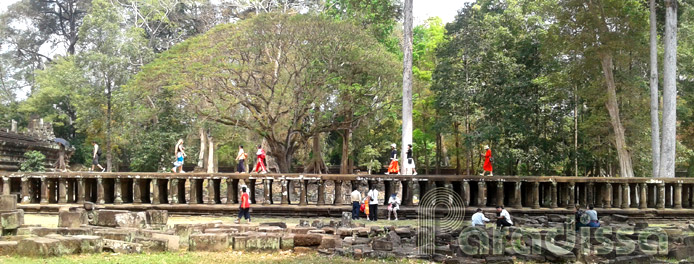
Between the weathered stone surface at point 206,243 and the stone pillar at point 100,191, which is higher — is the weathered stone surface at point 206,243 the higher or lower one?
the lower one

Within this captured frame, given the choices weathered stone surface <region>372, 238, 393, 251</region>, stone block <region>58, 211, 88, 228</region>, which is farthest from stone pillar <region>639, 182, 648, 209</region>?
stone block <region>58, 211, 88, 228</region>

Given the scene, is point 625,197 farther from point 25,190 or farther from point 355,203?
point 25,190

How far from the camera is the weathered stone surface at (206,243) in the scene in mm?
11648

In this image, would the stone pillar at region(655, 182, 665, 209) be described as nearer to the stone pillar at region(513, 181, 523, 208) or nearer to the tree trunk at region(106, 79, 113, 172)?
the stone pillar at region(513, 181, 523, 208)

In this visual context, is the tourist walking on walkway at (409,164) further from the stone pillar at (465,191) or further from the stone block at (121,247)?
the stone block at (121,247)

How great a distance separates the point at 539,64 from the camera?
30125 mm

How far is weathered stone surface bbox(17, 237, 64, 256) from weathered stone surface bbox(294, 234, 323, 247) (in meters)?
4.07

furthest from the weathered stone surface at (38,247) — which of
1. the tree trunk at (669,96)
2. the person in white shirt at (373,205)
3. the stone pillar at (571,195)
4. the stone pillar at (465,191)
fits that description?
the tree trunk at (669,96)

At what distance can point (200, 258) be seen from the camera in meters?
10.7

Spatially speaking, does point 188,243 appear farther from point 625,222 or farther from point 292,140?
point 292,140

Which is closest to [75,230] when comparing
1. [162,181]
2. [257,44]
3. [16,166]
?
[162,181]

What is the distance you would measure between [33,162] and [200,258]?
23.7m

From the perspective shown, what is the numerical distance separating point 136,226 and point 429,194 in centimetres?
835

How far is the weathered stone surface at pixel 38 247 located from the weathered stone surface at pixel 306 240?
4.07 meters
